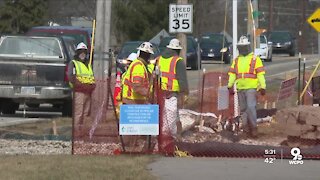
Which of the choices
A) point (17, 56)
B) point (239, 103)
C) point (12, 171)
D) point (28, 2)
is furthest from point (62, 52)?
point (28, 2)

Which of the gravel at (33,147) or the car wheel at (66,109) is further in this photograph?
the car wheel at (66,109)

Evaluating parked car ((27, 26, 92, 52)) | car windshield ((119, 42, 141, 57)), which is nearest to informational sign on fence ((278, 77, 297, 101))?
parked car ((27, 26, 92, 52))

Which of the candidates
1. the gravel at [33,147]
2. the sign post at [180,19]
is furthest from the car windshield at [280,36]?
the gravel at [33,147]

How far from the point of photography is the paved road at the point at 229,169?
952cm

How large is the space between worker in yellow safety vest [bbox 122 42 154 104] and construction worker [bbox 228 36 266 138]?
248 cm

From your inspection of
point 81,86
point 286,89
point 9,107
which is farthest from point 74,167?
point 286,89

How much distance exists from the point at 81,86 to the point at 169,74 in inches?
62.1

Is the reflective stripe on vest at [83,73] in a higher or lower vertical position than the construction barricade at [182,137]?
higher

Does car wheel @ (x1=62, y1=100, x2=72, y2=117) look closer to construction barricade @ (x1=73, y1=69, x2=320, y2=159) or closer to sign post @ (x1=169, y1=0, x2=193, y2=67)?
sign post @ (x1=169, y1=0, x2=193, y2=67)

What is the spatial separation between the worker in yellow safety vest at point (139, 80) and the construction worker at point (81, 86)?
2.80 feet

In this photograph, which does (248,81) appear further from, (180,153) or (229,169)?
(229,169)

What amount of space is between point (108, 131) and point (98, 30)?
17.9 feet

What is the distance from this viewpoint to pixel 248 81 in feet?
45.0

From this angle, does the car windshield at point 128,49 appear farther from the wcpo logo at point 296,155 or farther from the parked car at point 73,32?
the wcpo logo at point 296,155
